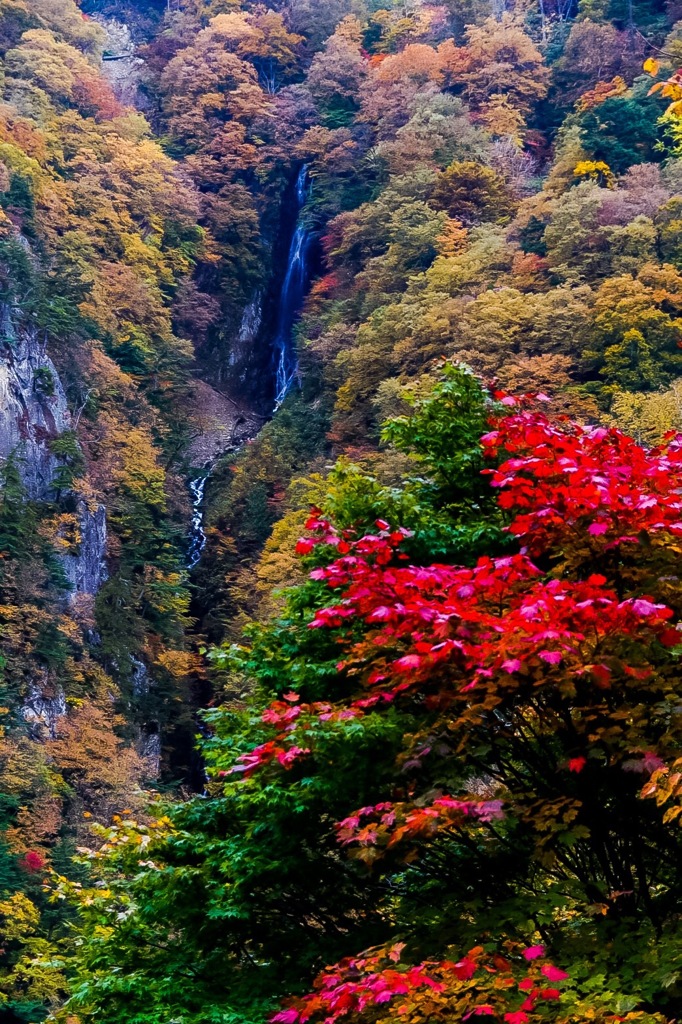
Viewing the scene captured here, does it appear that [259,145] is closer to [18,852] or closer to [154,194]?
[154,194]

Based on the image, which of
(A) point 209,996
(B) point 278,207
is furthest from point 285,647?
(B) point 278,207

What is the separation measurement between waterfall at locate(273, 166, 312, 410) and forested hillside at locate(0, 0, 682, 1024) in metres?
0.19

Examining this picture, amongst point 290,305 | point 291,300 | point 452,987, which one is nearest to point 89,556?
point 290,305

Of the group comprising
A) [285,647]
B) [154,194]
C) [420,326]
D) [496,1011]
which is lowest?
[496,1011]

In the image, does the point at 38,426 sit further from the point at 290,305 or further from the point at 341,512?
the point at 341,512

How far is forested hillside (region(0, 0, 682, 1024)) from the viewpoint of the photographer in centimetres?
359

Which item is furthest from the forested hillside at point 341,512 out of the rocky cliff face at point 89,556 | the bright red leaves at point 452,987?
the rocky cliff face at point 89,556

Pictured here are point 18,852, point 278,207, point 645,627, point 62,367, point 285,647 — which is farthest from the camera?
point 278,207

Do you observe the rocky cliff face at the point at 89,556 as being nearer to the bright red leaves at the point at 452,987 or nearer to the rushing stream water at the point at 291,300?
the rushing stream water at the point at 291,300

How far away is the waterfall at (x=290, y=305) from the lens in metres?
32.9

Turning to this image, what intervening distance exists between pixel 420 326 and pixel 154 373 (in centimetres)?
1117

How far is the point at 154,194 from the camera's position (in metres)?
31.1

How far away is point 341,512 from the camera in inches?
223

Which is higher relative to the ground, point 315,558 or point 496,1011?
point 315,558
